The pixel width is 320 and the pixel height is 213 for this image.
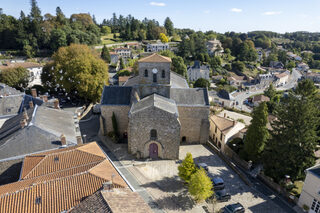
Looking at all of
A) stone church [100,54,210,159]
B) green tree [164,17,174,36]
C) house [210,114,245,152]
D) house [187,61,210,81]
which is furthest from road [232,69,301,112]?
green tree [164,17,174,36]

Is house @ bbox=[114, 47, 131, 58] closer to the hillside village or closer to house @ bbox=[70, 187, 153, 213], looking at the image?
the hillside village

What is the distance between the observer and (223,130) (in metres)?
32.8

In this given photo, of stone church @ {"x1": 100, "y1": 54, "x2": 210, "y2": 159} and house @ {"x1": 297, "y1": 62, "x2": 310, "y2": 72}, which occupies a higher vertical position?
stone church @ {"x1": 100, "y1": 54, "x2": 210, "y2": 159}

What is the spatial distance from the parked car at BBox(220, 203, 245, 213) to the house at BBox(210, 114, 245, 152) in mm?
12611

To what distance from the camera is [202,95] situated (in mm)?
31938

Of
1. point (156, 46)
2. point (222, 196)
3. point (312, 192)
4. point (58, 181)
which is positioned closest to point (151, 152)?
point (222, 196)

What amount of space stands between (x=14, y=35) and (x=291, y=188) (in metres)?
106

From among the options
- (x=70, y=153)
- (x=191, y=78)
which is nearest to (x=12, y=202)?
(x=70, y=153)

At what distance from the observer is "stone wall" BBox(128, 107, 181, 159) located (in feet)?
84.7

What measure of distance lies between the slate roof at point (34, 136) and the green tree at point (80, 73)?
17.3 m

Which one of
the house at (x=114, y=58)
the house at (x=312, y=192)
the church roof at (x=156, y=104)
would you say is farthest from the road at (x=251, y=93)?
the house at (x=114, y=58)

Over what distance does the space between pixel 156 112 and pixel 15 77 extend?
4273 cm

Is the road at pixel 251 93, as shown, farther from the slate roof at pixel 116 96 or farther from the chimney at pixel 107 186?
the chimney at pixel 107 186

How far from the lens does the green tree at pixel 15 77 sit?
160 ft
